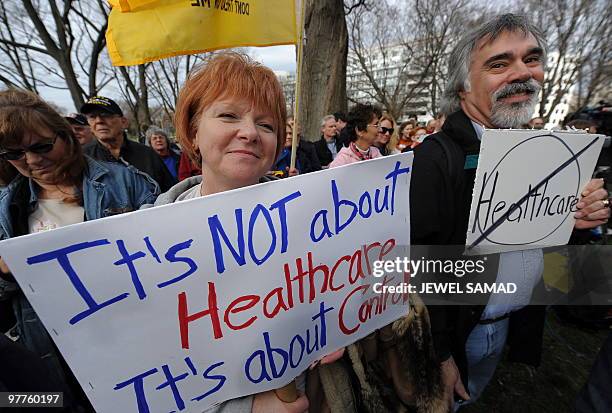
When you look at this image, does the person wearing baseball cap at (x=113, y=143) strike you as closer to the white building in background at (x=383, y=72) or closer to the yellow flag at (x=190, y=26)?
the yellow flag at (x=190, y=26)

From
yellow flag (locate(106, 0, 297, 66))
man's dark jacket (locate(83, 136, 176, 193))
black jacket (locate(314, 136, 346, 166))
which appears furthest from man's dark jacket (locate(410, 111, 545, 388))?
black jacket (locate(314, 136, 346, 166))

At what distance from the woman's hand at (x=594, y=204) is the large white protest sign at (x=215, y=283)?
0.84 m

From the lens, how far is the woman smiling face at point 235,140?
94 cm

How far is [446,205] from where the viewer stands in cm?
120

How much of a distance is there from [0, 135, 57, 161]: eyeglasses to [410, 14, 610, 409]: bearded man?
5.40 feet

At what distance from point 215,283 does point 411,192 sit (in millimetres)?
810

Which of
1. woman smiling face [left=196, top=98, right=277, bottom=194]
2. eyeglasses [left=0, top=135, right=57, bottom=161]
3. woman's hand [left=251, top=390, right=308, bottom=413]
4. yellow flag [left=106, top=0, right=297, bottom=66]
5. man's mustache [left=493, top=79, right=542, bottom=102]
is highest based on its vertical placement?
yellow flag [left=106, top=0, right=297, bottom=66]

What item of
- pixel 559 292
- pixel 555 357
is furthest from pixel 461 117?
pixel 555 357

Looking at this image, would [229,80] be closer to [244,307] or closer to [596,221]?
[244,307]

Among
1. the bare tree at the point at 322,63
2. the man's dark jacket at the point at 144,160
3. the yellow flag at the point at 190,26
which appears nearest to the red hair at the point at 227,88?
the yellow flag at the point at 190,26

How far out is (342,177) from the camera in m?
0.88

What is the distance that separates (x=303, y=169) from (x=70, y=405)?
4027 millimetres

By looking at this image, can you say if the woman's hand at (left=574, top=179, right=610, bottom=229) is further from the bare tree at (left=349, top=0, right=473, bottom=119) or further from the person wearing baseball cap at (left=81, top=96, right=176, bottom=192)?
the bare tree at (left=349, top=0, right=473, bottom=119)

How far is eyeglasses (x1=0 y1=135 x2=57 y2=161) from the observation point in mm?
1382
